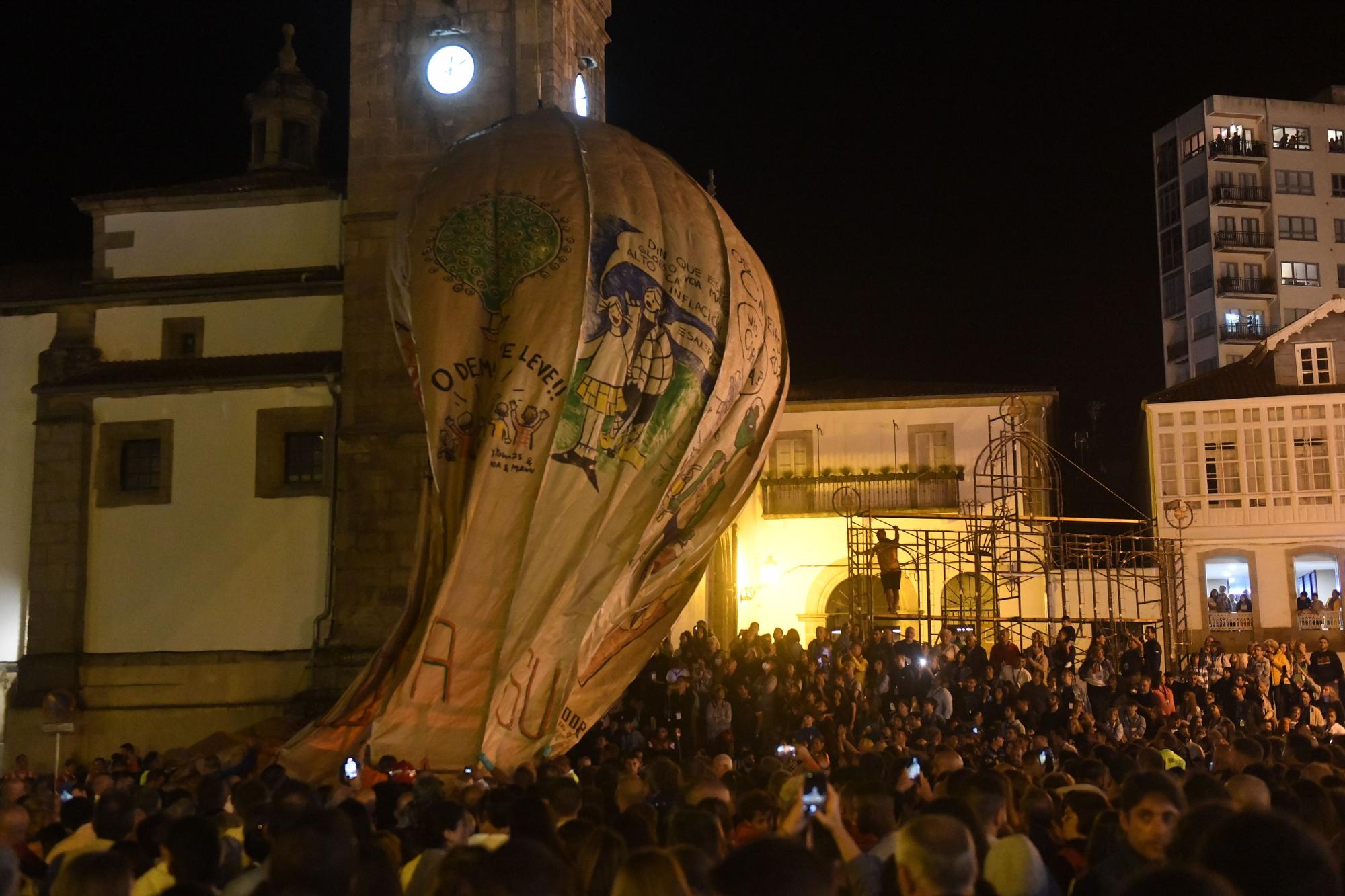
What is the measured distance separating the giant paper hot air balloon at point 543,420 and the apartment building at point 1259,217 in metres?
45.7

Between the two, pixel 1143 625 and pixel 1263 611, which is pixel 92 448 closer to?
pixel 1143 625

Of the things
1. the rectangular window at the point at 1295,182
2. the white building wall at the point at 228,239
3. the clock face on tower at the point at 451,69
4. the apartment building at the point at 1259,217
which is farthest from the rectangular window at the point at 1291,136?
the white building wall at the point at 228,239

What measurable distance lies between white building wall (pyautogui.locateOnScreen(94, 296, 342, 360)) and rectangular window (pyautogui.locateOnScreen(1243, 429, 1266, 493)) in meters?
22.8

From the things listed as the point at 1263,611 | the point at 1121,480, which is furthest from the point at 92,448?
the point at 1121,480

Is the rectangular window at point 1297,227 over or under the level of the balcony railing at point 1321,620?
over

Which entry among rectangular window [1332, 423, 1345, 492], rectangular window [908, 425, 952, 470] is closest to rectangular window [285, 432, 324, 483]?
rectangular window [908, 425, 952, 470]

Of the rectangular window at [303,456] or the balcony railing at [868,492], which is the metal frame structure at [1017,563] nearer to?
the balcony railing at [868,492]

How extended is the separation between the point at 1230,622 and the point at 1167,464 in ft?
13.7

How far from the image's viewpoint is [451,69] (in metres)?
22.9

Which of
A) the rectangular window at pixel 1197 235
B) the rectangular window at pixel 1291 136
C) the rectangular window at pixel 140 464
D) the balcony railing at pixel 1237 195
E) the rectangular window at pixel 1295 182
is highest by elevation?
the rectangular window at pixel 1291 136

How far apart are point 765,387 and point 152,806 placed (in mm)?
10016

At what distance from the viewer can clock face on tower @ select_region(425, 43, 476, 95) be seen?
22.8 metres

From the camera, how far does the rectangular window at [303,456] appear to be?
2338cm

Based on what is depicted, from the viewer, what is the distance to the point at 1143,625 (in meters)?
27.7
